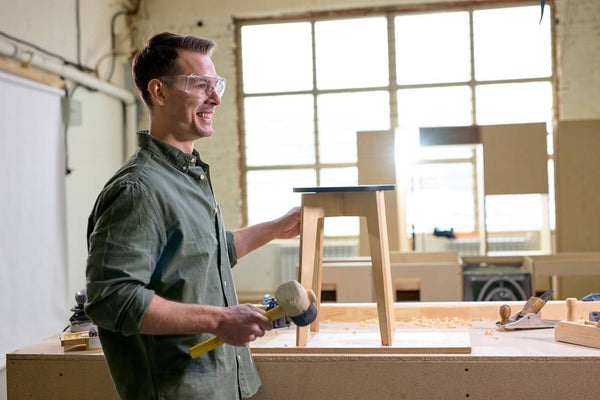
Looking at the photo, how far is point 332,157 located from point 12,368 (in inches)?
221

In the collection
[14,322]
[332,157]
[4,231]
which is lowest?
[14,322]

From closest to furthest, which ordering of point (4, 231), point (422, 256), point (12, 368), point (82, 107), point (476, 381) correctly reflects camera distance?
point (476, 381), point (12, 368), point (4, 231), point (422, 256), point (82, 107)

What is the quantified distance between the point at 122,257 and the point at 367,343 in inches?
37.3

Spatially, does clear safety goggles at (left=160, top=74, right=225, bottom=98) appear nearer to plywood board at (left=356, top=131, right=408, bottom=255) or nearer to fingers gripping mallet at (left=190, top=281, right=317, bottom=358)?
fingers gripping mallet at (left=190, top=281, right=317, bottom=358)

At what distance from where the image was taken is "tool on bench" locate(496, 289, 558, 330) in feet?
7.41

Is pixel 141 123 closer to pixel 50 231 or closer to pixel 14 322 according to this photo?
pixel 50 231

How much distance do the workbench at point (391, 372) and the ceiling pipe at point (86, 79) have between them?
11.3 feet

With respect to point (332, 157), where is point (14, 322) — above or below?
below

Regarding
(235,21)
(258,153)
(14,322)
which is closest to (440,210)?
(258,153)

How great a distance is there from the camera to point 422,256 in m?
5.08

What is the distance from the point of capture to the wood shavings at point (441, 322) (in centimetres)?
237

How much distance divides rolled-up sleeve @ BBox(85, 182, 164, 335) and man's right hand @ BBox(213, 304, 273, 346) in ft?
0.50

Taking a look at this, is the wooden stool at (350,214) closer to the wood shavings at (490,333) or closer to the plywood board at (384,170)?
the wood shavings at (490,333)

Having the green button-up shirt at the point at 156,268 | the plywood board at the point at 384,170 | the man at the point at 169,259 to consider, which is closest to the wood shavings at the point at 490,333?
the man at the point at 169,259
